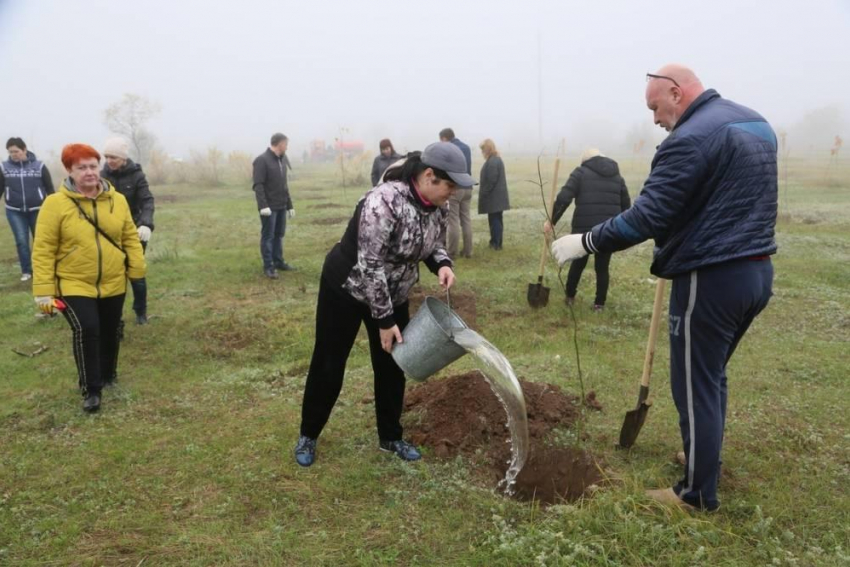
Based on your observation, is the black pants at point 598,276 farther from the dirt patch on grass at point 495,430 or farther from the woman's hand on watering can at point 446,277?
the woman's hand on watering can at point 446,277

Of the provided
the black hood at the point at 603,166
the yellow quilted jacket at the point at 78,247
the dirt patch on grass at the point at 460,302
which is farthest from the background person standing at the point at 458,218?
the yellow quilted jacket at the point at 78,247

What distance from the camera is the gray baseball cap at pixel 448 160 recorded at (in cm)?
289

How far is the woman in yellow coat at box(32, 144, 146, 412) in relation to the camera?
13.6ft

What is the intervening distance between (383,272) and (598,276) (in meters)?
4.39

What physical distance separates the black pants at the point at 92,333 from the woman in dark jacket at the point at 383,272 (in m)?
1.85

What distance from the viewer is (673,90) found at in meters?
2.85

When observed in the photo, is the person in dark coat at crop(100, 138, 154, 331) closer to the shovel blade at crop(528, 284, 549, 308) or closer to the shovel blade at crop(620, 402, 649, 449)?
the shovel blade at crop(528, 284, 549, 308)

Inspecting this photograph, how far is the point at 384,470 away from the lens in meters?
3.57

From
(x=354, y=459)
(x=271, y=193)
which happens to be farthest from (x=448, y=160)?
(x=271, y=193)

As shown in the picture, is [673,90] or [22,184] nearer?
[673,90]

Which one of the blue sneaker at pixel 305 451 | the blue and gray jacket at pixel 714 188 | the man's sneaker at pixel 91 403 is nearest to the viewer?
the blue and gray jacket at pixel 714 188

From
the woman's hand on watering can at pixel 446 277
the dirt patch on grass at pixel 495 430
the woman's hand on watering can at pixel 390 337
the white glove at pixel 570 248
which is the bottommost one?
the dirt patch on grass at pixel 495 430

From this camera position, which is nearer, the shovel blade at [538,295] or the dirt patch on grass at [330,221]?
the shovel blade at [538,295]

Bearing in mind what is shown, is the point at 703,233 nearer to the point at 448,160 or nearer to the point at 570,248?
the point at 570,248
